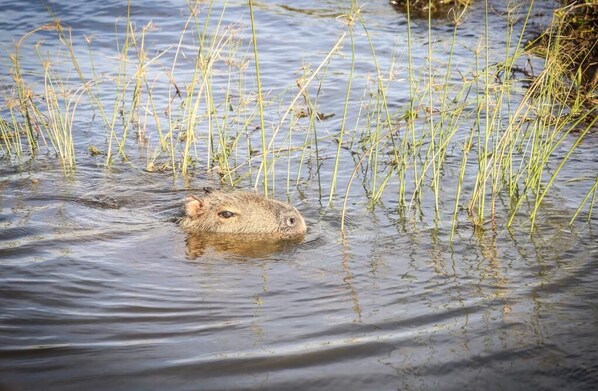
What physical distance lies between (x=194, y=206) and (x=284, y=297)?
5.87 feet

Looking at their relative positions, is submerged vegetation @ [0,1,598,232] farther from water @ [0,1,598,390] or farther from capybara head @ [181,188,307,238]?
capybara head @ [181,188,307,238]

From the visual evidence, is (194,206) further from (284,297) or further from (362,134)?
(362,134)

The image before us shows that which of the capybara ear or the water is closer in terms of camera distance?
the water

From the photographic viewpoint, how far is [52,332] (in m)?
4.53

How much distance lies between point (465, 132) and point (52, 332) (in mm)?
5613

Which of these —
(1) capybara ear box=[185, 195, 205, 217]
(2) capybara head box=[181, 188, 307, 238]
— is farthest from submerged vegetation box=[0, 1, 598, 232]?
(1) capybara ear box=[185, 195, 205, 217]

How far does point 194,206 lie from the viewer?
672 centimetres

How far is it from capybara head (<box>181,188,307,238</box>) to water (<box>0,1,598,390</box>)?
0.63ft

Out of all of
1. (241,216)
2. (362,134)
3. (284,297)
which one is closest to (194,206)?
(241,216)

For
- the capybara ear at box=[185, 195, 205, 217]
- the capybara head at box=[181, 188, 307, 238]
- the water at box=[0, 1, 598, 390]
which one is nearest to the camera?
the water at box=[0, 1, 598, 390]

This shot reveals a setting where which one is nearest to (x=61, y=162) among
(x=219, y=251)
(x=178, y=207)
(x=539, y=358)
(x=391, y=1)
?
(x=178, y=207)

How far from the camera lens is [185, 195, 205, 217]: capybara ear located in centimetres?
669

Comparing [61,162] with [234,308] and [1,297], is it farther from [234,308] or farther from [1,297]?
[234,308]

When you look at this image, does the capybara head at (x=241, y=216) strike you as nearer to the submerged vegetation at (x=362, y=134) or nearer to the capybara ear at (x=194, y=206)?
the capybara ear at (x=194, y=206)
